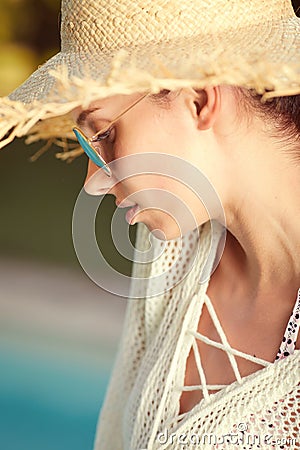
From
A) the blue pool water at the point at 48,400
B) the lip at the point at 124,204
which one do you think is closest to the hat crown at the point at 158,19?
the lip at the point at 124,204

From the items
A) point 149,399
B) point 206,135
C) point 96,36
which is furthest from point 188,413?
point 96,36

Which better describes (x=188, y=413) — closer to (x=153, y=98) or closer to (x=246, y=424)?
(x=246, y=424)

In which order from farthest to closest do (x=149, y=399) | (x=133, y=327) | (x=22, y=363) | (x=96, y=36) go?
(x=22, y=363) → (x=133, y=327) → (x=149, y=399) → (x=96, y=36)

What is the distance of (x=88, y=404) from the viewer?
10.6ft

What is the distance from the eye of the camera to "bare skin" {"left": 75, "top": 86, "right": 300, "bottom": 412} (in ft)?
3.87

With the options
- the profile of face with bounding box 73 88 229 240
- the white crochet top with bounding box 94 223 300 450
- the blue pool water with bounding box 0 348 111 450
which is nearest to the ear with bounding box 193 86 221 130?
the profile of face with bounding box 73 88 229 240

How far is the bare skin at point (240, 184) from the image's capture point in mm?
1180

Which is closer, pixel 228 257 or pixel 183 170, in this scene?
pixel 183 170

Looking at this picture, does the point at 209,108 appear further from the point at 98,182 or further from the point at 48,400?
the point at 48,400

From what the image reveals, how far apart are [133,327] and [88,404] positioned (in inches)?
69.3

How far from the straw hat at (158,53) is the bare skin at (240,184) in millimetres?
87

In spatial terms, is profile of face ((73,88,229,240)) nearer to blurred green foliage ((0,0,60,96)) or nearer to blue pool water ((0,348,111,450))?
blue pool water ((0,348,111,450))

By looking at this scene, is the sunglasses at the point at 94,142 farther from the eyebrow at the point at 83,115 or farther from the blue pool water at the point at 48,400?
the blue pool water at the point at 48,400

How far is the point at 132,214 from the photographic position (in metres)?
1.30
